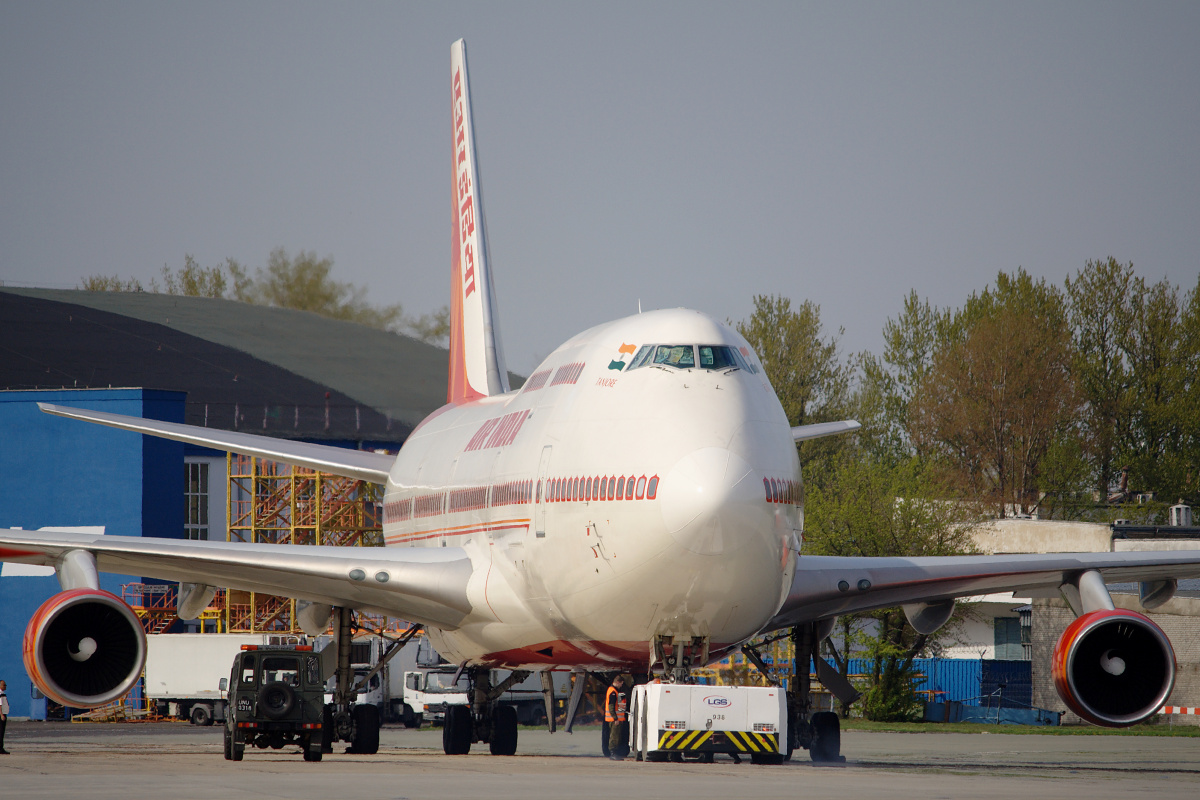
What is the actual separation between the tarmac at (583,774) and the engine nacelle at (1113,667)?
2.99ft

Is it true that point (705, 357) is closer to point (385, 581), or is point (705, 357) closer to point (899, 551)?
point (385, 581)

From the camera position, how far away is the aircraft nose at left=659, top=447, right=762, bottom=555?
1745 cm

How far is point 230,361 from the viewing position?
68812 mm

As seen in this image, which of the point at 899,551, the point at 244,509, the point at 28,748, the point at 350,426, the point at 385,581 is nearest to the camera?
the point at 385,581

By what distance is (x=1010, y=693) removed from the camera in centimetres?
5162

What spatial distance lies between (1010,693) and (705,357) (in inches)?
1443

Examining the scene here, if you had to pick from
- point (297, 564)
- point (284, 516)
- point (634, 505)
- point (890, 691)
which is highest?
point (284, 516)

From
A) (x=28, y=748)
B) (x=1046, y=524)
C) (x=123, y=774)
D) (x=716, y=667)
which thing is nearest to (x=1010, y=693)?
(x=1046, y=524)

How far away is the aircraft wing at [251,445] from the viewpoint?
86.6ft

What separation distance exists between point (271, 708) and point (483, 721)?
4.90 metres

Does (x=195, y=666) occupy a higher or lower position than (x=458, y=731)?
lower

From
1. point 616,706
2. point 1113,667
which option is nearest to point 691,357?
point 616,706

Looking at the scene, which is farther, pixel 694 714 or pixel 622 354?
pixel 622 354

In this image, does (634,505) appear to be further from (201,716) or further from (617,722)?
(201,716)
